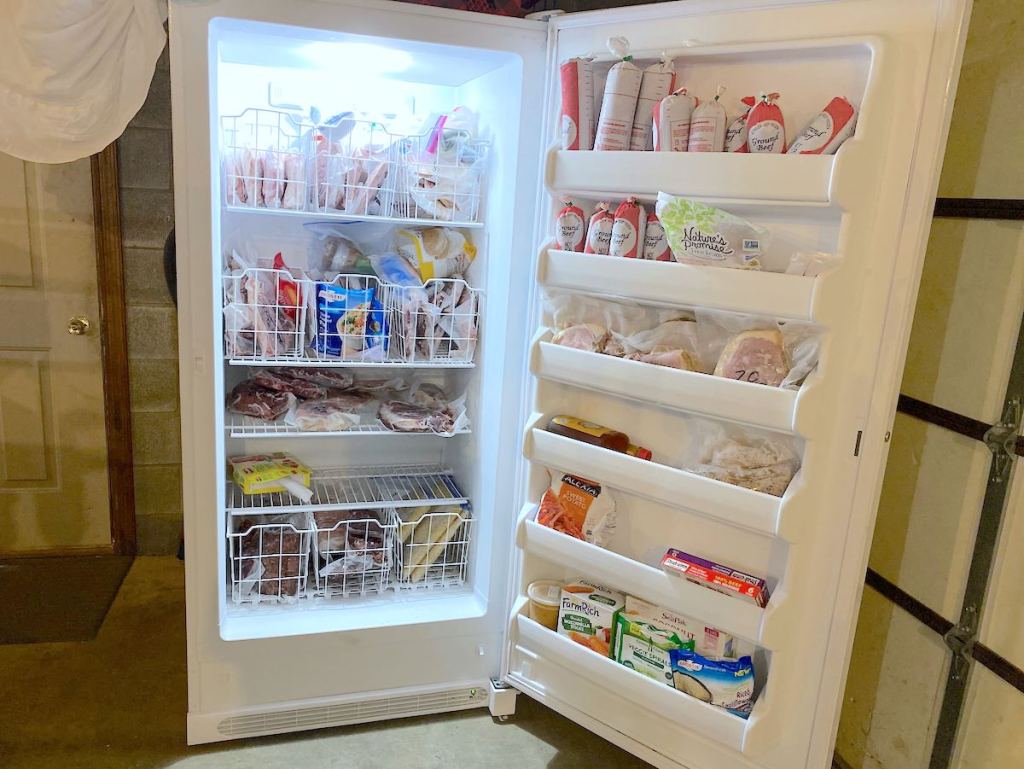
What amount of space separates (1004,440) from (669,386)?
601 millimetres

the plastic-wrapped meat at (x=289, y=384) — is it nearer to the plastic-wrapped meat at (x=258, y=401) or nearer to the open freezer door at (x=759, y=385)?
the plastic-wrapped meat at (x=258, y=401)

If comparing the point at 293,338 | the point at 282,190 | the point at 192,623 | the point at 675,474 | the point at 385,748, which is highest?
the point at 282,190

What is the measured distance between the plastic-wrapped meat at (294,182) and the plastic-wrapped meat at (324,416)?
19.6 inches

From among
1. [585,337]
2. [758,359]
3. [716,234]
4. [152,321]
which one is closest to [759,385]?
[758,359]

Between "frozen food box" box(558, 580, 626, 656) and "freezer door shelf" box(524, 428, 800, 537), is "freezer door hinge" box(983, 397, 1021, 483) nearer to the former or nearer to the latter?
"freezer door shelf" box(524, 428, 800, 537)

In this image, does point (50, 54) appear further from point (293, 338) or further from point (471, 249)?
point (471, 249)

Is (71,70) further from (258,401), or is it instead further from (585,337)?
(585,337)

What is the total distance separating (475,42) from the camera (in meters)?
1.57

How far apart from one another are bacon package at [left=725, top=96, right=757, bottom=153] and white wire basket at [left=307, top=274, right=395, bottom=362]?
85cm

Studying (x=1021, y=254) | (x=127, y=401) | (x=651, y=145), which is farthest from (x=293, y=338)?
(x=1021, y=254)

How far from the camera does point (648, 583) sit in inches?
58.8

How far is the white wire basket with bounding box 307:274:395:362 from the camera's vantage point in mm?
1774

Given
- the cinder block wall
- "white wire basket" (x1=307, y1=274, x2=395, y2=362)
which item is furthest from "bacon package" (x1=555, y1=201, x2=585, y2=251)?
the cinder block wall

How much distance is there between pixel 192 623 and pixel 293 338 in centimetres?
68
